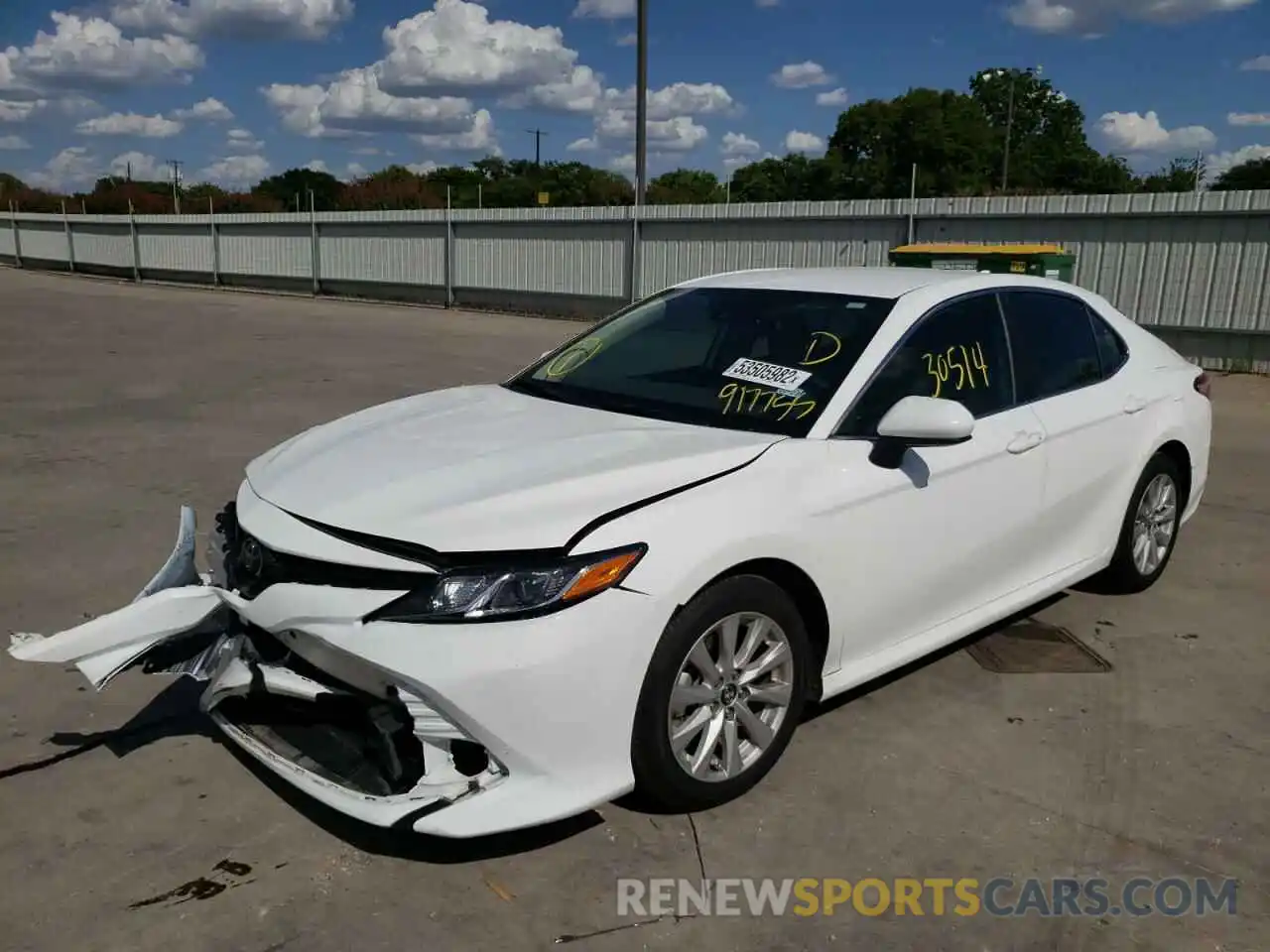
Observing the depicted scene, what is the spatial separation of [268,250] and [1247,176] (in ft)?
157

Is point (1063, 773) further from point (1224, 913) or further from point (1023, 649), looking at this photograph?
point (1023, 649)

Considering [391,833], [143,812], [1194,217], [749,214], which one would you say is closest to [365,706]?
[391,833]

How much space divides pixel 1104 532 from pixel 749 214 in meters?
14.5

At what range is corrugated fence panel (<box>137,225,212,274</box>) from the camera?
3195 cm

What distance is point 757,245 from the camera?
18.3m

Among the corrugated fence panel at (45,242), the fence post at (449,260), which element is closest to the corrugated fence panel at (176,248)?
the corrugated fence panel at (45,242)

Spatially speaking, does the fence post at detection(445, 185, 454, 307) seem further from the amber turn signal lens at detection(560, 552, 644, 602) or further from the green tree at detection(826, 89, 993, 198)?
the green tree at detection(826, 89, 993, 198)

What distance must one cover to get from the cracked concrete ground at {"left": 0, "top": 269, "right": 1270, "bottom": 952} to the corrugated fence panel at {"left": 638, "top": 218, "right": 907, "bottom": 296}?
11.8m

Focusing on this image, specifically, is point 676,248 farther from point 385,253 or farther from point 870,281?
point 870,281

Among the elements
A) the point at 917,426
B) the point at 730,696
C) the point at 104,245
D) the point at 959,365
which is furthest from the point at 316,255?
the point at 730,696

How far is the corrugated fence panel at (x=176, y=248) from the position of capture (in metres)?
32.0

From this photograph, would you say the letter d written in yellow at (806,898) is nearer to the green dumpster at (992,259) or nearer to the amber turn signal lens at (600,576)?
the amber turn signal lens at (600,576)

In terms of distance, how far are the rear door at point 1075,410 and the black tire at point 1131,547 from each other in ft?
0.40

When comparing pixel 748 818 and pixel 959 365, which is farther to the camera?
pixel 959 365
